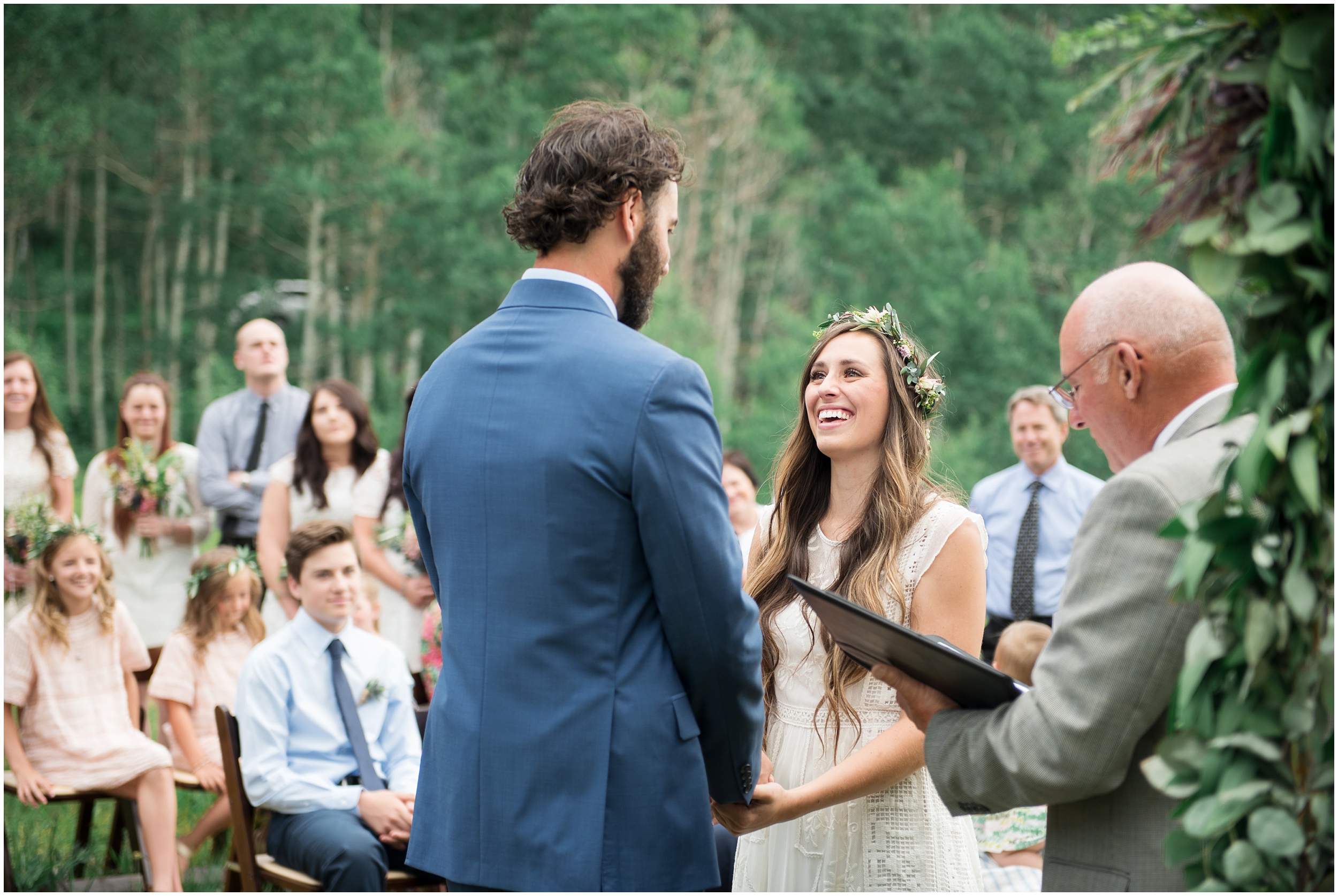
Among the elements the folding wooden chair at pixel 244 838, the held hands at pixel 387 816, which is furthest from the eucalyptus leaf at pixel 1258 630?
the folding wooden chair at pixel 244 838

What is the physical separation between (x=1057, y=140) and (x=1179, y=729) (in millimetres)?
26925

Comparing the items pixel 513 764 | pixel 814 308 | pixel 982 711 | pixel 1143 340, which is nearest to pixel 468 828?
pixel 513 764

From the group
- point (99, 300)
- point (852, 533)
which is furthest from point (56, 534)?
point (99, 300)

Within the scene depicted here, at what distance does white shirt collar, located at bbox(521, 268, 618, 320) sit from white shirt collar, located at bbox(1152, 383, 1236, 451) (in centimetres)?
94

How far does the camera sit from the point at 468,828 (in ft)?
6.82

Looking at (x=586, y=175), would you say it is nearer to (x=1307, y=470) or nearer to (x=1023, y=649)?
(x=1307, y=470)

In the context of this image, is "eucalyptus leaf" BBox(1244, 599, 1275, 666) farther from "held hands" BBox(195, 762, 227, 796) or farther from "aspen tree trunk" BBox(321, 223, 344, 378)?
"aspen tree trunk" BBox(321, 223, 344, 378)

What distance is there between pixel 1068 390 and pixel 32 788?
430cm

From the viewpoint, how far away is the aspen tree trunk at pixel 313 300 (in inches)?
886

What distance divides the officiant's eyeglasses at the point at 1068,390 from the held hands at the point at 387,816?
107 inches

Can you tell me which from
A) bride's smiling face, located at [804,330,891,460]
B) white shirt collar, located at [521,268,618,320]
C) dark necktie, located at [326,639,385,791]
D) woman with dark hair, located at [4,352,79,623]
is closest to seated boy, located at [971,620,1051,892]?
bride's smiling face, located at [804,330,891,460]

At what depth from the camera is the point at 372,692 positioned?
14.4 ft

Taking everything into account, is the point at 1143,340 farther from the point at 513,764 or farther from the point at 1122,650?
the point at 513,764

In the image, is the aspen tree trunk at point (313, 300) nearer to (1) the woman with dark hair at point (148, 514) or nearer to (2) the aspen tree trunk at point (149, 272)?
(2) the aspen tree trunk at point (149, 272)
